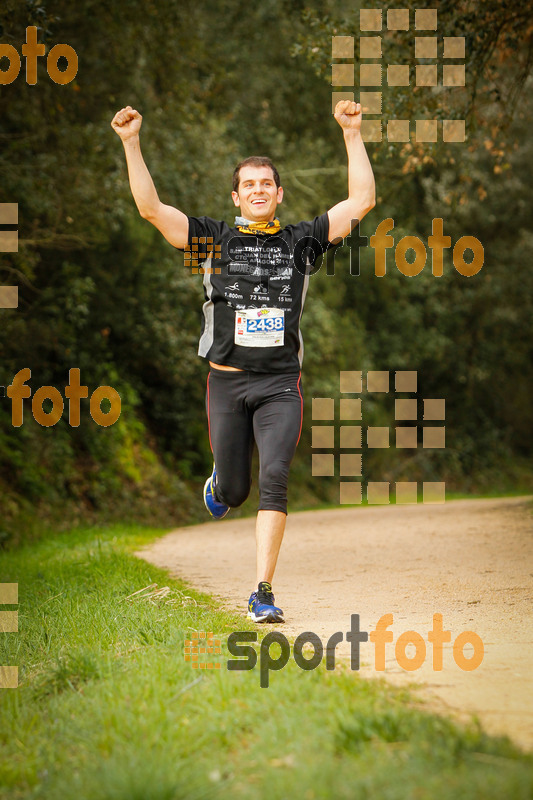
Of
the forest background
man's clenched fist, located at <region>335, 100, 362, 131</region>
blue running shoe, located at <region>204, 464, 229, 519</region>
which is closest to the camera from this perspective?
man's clenched fist, located at <region>335, 100, 362, 131</region>

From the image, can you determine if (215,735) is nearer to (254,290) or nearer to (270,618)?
(270,618)

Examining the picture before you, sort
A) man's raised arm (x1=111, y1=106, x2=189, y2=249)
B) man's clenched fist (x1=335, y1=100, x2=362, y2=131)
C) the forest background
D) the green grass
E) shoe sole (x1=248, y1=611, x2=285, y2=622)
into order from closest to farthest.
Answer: the green grass, shoe sole (x1=248, y1=611, x2=285, y2=622), man's raised arm (x1=111, y1=106, x2=189, y2=249), man's clenched fist (x1=335, y1=100, x2=362, y2=131), the forest background

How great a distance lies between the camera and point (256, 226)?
491cm

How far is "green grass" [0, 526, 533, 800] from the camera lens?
231 cm

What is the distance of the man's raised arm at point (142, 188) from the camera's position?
15.2ft

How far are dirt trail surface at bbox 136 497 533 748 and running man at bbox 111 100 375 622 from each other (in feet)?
2.80

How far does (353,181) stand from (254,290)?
83 centimetres

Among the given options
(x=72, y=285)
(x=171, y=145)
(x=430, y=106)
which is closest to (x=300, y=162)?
(x=171, y=145)

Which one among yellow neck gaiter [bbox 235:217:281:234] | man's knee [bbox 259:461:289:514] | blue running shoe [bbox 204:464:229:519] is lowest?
blue running shoe [bbox 204:464:229:519]

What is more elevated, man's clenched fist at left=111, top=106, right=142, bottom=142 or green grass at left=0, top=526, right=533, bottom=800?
man's clenched fist at left=111, top=106, right=142, bottom=142

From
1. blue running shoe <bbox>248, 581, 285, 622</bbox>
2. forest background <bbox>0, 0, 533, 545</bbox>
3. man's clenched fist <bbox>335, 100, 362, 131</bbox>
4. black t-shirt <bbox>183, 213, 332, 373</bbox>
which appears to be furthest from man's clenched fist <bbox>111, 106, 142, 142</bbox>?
forest background <bbox>0, 0, 533, 545</bbox>

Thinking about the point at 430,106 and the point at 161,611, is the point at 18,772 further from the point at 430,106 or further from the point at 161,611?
the point at 430,106

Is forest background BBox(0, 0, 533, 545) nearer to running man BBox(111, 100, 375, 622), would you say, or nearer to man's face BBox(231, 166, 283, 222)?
man's face BBox(231, 166, 283, 222)

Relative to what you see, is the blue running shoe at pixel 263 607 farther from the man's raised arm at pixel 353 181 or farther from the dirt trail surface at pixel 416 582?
the man's raised arm at pixel 353 181
